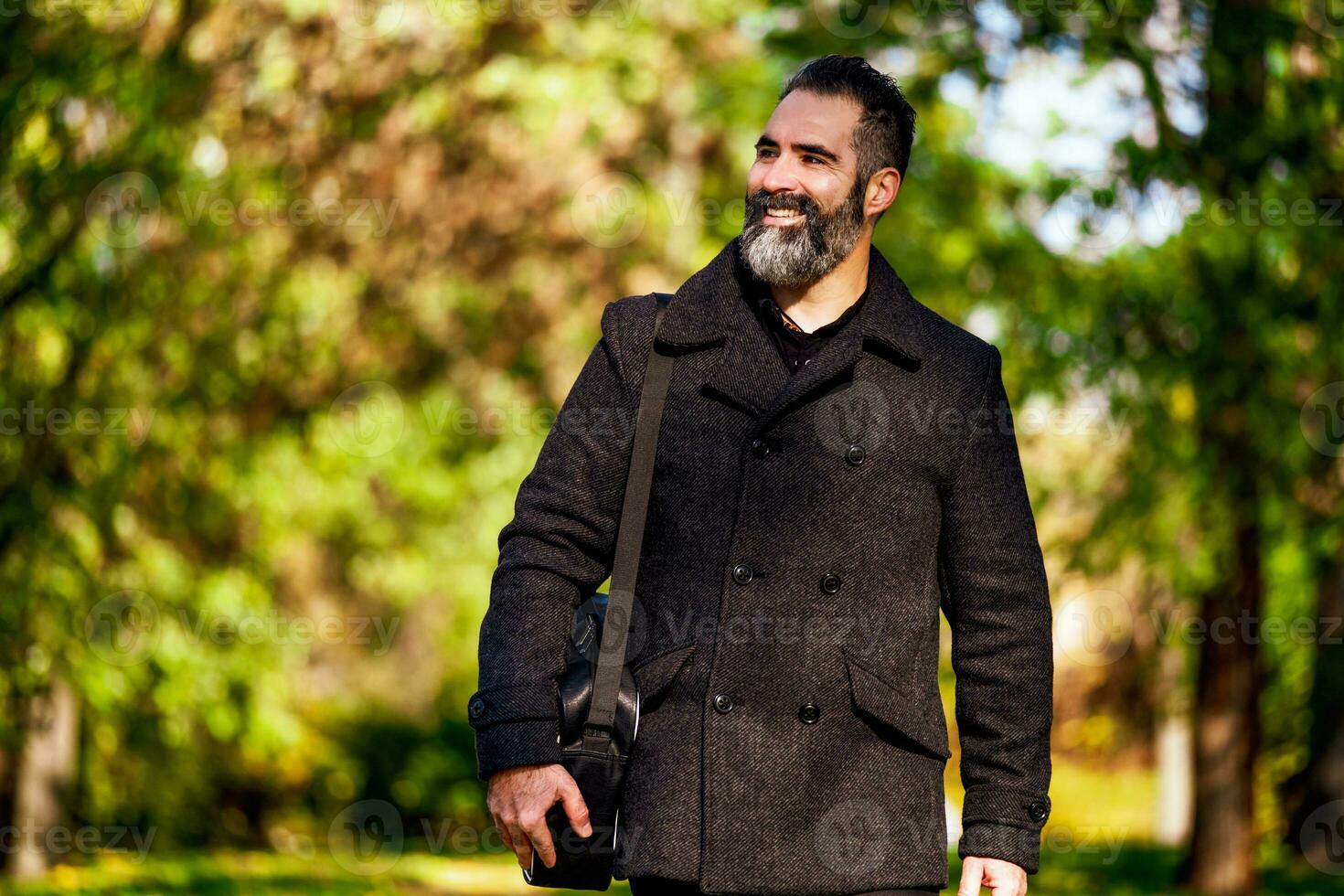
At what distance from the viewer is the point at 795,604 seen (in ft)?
9.99

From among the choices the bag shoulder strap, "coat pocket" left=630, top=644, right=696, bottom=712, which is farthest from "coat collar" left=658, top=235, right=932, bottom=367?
"coat pocket" left=630, top=644, right=696, bottom=712

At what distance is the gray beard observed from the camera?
10.3 feet

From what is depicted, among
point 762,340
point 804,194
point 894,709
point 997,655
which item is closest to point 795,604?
point 894,709

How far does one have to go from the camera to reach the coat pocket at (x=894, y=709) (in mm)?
2982

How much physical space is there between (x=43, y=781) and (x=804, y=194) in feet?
34.8

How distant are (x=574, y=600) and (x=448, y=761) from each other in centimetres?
1469

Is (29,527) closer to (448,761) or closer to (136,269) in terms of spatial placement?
(136,269)

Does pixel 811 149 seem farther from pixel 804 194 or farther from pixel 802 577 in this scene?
pixel 802 577

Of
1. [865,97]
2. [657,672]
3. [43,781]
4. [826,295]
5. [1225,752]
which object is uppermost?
[865,97]

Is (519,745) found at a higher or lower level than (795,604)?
lower

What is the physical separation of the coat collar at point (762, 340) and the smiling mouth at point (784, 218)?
0.14 meters

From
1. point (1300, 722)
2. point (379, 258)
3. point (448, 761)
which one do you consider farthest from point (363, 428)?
point (1300, 722)

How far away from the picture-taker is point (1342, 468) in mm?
9930

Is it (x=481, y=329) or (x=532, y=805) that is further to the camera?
(x=481, y=329)
